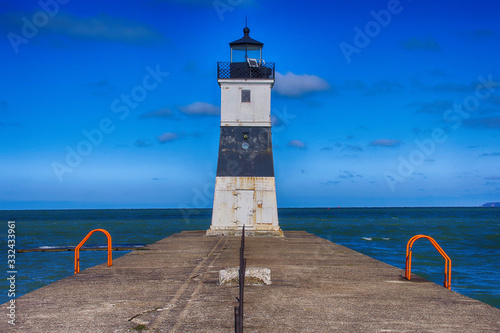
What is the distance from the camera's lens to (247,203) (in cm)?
2038

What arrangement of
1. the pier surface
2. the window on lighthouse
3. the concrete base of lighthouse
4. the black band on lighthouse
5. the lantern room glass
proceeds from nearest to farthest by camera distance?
1. the pier surface
2. the concrete base of lighthouse
3. the black band on lighthouse
4. the window on lighthouse
5. the lantern room glass

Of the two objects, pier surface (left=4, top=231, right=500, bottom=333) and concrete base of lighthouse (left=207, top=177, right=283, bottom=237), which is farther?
concrete base of lighthouse (left=207, top=177, right=283, bottom=237)

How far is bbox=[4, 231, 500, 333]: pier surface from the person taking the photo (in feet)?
20.0

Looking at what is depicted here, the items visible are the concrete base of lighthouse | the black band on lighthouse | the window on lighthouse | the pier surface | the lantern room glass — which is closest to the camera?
the pier surface

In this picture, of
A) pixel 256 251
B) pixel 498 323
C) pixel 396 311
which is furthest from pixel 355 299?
pixel 256 251

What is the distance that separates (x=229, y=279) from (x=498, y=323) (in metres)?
4.46

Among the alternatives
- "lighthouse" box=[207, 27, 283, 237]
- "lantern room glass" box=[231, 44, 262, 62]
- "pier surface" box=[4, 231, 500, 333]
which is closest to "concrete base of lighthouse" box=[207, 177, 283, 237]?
"lighthouse" box=[207, 27, 283, 237]

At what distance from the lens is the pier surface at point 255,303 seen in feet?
20.0

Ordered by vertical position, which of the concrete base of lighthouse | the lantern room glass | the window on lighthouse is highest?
the lantern room glass

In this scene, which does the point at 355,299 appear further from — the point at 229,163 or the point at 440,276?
the point at 229,163

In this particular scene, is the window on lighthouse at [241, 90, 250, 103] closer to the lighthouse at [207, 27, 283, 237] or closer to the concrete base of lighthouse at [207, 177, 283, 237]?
the lighthouse at [207, 27, 283, 237]

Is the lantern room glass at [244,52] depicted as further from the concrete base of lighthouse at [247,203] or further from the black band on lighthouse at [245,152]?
the concrete base of lighthouse at [247,203]

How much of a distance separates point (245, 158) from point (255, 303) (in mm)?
13499

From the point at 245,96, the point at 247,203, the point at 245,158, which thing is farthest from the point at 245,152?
the point at 245,96
